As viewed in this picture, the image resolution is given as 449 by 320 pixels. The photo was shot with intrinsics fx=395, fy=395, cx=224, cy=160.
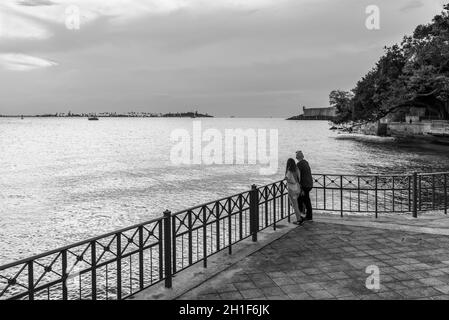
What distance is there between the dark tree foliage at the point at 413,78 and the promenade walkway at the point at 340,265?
1945 inches

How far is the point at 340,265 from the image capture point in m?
7.28

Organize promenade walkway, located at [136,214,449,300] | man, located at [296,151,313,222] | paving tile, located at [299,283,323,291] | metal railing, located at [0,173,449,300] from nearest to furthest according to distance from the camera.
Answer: metal railing, located at [0,173,449,300] < promenade walkway, located at [136,214,449,300] < paving tile, located at [299,283,323,291] < man, located at [296,151,313,222]

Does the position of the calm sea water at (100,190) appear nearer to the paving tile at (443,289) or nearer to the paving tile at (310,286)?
the paving tile at (310,286)

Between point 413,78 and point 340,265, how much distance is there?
53.3 metres

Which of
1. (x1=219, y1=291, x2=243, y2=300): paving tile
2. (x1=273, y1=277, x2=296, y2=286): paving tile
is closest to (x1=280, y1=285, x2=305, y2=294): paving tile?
(x1=273, y1=277, x2=296, y2=286): paving tile

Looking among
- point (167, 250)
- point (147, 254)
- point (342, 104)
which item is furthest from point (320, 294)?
point (342, 104)

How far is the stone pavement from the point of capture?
6086 millimetres

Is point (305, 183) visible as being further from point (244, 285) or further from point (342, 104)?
point (342, 104)

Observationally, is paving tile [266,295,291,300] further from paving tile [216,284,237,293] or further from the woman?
the woman

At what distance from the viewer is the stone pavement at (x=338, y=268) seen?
6086 millimetres
